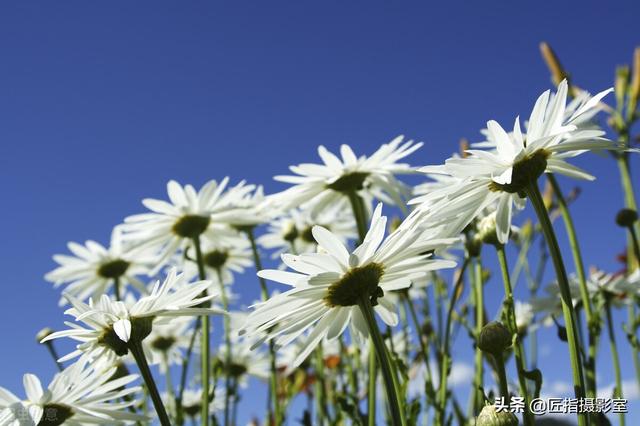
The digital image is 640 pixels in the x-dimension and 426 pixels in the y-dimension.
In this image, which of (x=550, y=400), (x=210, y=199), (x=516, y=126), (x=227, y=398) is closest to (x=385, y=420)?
(x=227, y=398)

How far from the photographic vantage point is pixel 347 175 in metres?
1.85

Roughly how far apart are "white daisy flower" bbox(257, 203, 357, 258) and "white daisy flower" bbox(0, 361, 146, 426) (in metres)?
1.19

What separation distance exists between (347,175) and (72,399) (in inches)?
34.4

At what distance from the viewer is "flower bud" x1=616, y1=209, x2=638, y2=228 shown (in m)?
1.89

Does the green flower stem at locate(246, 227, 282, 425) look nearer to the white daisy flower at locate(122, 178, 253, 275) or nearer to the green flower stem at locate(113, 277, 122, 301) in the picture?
the white daisy flower at locate(122, 178, 253, 275)

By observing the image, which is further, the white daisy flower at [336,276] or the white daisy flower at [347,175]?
the white daisy flower at [347,175]

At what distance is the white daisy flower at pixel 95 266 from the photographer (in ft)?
7.70

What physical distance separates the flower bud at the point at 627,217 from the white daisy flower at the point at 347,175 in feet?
1.91

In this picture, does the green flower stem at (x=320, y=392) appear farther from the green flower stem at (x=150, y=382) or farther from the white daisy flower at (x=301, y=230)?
the green flower stem at (x=150, y=382)

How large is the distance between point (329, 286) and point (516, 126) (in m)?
0.38

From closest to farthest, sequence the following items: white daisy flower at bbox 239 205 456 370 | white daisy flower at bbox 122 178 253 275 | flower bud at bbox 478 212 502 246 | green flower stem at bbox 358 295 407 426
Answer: green flower stem at bbox 358 295 407 426 < white daisy flower at bbox 239 205 456 370 < flower bud at bbox 478 212 502 246 < white daisy flower at bbox 122 178 253 275

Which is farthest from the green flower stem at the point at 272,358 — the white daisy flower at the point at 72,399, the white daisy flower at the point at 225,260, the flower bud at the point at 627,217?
the flower bud at the point at 627,217

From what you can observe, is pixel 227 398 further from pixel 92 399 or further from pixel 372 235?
pixel 372 235

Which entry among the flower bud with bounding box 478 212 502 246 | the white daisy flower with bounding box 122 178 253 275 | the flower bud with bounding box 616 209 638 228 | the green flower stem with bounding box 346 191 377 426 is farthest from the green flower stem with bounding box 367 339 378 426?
the flower bud with bounding box 616 209 638 228
